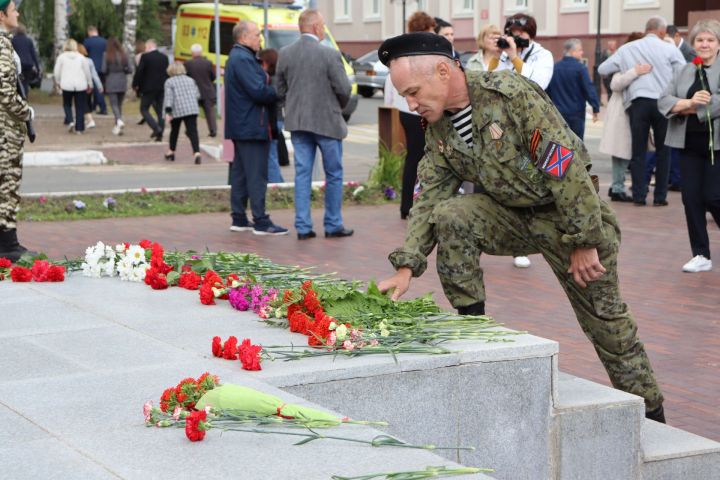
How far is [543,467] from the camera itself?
189 inches

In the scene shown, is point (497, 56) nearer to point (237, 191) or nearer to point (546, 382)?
point (237, 191)

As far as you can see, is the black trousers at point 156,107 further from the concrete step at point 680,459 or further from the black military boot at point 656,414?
the concrete step at point 680,459

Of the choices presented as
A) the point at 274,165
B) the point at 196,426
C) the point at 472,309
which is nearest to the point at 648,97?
the point at 274,165

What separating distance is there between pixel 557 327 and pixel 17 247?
418cm

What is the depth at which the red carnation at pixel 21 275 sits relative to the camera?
654cm

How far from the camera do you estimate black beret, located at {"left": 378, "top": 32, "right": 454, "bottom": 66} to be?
483cm

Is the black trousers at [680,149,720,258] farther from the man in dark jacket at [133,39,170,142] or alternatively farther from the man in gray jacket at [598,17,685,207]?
the man in dark jacket at [133,39,170,142]

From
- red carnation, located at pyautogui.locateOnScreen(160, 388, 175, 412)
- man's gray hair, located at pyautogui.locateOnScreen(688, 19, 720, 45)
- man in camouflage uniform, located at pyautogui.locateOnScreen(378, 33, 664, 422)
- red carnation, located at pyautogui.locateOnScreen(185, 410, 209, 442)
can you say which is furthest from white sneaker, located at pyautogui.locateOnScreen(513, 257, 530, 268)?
red carnation, located at pyautogui.locateOnScreen(185, 410, 209, 442)

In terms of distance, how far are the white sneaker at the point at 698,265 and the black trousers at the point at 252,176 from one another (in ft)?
13.3

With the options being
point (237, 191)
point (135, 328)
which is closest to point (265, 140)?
point (237, 191)

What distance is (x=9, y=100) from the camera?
8.84m

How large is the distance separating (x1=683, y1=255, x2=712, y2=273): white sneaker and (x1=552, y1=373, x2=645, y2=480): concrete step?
4.74 meters

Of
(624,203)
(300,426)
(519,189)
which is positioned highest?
(519,189)

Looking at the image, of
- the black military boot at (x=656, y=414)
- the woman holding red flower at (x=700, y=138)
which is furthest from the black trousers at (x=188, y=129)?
the black military boot at (x=656, y=414)
